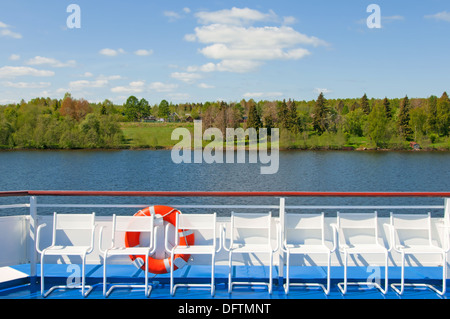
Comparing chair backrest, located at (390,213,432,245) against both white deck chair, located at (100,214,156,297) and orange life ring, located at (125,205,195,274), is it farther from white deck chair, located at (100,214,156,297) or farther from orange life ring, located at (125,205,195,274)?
white deck chair, located at (100,214,156,297)

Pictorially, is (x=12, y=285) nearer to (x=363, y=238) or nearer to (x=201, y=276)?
(x=201, y=276)

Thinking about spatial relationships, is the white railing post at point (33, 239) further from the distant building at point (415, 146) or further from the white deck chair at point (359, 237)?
the distant building at point (415, 146)

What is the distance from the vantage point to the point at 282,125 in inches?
2122

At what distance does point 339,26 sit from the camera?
5625cm

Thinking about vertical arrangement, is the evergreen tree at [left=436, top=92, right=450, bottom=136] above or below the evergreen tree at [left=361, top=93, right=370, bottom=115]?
below

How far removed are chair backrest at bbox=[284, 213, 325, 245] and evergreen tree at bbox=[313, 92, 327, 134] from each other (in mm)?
53558

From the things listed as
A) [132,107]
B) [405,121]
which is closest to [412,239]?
[405,121]

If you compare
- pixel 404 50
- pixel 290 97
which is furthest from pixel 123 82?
pixel 404 50

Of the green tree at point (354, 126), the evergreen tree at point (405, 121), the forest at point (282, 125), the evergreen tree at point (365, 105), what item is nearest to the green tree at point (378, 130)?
the forest at point (282, 125)

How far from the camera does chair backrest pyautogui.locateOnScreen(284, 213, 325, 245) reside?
293 centimetres

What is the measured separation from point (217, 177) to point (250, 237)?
22.8 m

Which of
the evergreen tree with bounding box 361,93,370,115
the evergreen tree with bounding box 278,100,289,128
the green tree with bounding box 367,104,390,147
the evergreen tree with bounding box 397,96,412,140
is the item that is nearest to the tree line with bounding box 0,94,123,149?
the evergreen tree with bounding box 278,100,289,128

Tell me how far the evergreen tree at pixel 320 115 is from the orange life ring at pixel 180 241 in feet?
177
